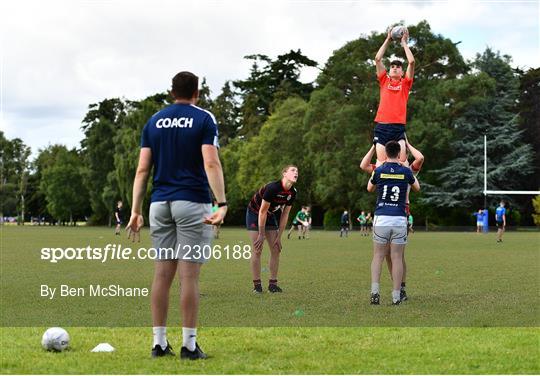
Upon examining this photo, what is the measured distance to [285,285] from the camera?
1439 centimetres

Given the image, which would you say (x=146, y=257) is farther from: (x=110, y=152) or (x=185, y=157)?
(x=110, y=152)

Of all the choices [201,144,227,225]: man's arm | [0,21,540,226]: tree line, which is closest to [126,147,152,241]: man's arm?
[201,144,227,225]: man's arm

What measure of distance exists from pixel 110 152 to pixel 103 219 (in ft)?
31.4

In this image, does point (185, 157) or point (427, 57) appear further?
point (427, 57)

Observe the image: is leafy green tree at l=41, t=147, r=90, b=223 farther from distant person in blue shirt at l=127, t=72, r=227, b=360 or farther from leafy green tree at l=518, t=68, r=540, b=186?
distant person in blue shirt at l=127, t=72, r=227, b=360

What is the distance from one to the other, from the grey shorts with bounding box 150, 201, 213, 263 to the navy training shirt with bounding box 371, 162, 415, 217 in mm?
4674

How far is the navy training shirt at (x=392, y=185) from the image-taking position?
1122 cm

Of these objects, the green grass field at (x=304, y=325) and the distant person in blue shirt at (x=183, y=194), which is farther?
the distant person in blue shirt at (x=183, y=194)

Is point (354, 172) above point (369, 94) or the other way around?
the other way around

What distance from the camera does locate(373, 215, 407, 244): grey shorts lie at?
11336 mm

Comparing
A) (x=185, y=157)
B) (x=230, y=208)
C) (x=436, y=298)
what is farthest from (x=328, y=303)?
(x=230, y=208)

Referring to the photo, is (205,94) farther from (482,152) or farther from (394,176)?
(394,176)

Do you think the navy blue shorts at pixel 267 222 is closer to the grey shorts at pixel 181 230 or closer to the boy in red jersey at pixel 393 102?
the boy in red jersey at pixel 393 102

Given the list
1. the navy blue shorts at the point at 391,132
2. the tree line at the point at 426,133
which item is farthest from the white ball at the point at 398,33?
the tree line at the point at 426,133
